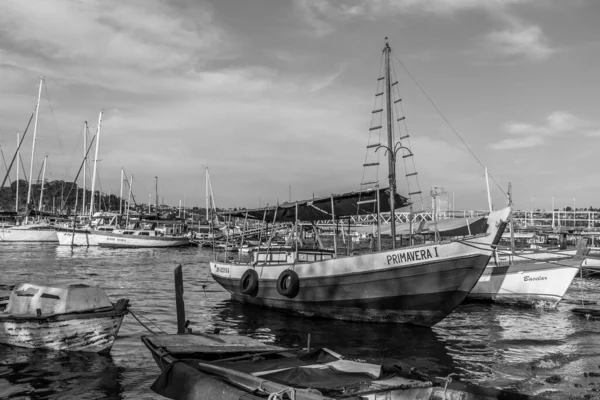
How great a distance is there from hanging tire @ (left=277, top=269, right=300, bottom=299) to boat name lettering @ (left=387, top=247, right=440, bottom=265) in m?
3.81

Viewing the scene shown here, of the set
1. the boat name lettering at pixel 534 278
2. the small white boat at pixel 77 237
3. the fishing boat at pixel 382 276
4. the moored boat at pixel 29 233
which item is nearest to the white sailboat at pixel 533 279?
the boat name lettering at pixel 534 278

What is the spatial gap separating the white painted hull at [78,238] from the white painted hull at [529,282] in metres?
55.6

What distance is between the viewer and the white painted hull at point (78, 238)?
64.7 metres

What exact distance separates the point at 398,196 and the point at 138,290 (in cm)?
1494

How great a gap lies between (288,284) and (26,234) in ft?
214

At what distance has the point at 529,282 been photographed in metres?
21.7

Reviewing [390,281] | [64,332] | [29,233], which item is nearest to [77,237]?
[29,233]

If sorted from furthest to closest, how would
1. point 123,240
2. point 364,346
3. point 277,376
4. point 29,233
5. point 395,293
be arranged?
point 29,233 → point 123,240 → point 395,293 → point 364,346 → point 277,376

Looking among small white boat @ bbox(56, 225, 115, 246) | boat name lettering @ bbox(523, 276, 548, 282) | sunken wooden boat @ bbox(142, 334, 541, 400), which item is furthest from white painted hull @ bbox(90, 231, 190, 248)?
sunken wooden boat @ bbox(142, 334, 541, 400)

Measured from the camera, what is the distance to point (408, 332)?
50.6 ft

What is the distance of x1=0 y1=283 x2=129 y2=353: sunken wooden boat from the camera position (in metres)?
11.5

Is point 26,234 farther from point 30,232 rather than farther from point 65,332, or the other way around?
point 65,332

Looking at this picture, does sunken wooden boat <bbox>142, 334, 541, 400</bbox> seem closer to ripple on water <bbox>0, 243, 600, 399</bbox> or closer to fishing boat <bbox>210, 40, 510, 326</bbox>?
ripple on water <bbox>0, 243, 600, 399</bbox>

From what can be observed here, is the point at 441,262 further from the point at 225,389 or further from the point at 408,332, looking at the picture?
the point at 225,389
